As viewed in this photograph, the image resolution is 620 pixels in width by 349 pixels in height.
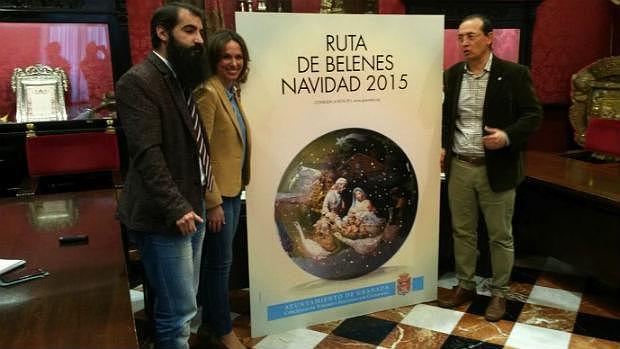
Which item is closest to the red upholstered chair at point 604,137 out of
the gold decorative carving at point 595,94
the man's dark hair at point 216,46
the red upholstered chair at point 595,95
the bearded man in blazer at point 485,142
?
the red upholstered chair at point 595,95

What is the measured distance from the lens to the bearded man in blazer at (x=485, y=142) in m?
2.64

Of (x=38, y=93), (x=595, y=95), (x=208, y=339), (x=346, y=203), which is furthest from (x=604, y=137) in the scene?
(x=38, y=93)

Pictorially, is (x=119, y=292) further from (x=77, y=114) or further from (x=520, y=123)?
(x=77, y=114)

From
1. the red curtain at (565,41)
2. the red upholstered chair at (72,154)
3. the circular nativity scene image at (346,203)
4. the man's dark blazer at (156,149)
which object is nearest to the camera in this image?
the man's dark blazer at (156,149)

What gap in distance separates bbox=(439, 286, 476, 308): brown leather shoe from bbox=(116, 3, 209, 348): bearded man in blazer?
1621 millimetres

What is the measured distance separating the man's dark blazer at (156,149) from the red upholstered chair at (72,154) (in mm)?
1438

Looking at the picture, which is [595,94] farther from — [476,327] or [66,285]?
[66,285]

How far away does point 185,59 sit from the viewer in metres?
1.73

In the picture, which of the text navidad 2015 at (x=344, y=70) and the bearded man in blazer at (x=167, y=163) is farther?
the text navidad 2015 at (x=344, y=70)

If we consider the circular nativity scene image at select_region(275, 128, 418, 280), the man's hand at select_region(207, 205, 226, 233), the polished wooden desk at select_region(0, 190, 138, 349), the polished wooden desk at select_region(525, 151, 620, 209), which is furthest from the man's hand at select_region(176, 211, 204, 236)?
the polished wooden desk at select_region(525, 151, 620, 209)

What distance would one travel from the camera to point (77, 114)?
379 centimetres

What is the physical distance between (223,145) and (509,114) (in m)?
1.45

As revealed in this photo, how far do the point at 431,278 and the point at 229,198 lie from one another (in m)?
1.35

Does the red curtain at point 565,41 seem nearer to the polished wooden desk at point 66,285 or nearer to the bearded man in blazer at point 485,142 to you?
the bearded man in blazer at point 485,142
